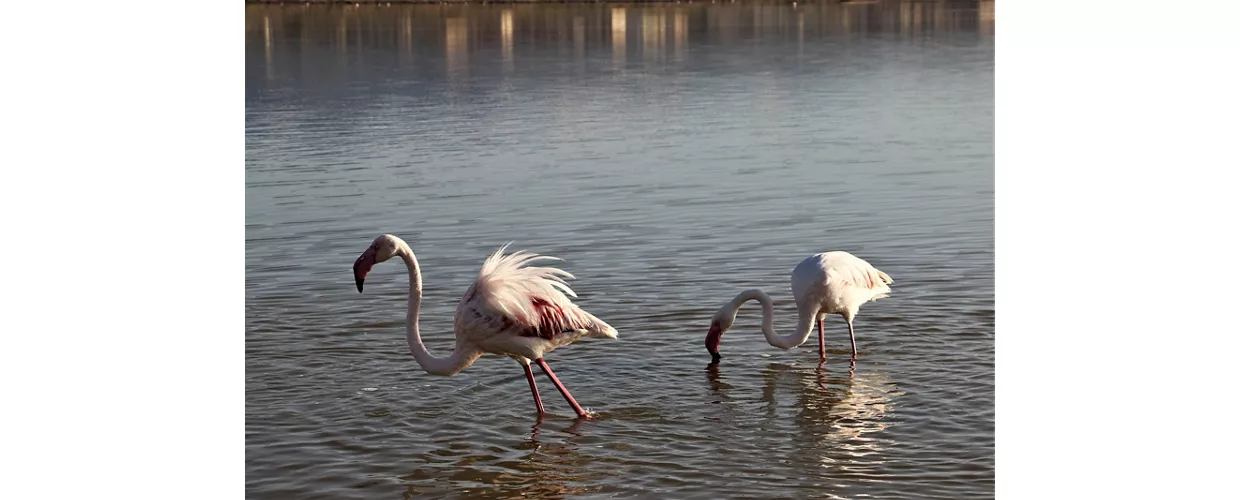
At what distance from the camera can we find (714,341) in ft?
29.4

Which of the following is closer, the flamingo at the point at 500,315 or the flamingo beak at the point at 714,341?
the flamingo at the point at 500,315

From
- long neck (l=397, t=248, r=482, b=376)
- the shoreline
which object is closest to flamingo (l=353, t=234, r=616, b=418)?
long neck (l=397, t=248, r=482, b=376)

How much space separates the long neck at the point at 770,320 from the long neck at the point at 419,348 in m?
1.86

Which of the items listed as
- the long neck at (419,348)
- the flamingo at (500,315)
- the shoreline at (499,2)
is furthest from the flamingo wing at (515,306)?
the shoreline at (499,2)

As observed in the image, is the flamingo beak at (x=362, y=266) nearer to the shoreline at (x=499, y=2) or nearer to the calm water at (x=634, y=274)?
the calm water at (x=634, y=274)

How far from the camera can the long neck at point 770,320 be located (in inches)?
352

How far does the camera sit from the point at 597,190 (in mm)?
14508

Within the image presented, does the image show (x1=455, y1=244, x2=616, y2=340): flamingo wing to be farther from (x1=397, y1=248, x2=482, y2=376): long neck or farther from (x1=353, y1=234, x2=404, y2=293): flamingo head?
(x1=353, y1=234, x2=404, y2=293): flamingo head

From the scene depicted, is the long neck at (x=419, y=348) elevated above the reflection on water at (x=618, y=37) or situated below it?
below

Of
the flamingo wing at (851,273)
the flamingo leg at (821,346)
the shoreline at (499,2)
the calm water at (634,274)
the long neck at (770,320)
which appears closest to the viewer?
the calm water at (634,274)

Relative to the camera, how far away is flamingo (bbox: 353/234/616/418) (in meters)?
7.76
